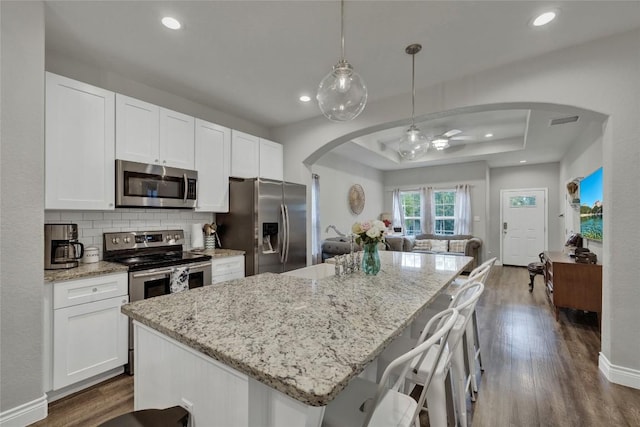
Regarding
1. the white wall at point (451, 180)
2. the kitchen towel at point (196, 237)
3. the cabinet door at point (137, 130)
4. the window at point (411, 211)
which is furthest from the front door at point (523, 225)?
the cabinet door at point (137, 130)

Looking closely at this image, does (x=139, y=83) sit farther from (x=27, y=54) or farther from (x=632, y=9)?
(x=632, y=9)

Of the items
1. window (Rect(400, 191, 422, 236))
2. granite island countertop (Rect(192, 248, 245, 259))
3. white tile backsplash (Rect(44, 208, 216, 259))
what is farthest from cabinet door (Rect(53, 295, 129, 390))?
window (Rect(400, 191, 422, 236))

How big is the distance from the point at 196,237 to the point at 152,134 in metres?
1.24

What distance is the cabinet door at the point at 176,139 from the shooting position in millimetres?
2826

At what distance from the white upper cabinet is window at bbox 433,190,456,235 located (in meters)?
6.61

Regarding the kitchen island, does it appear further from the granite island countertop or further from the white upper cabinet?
the white upper cabinet

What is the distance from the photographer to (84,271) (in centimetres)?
211

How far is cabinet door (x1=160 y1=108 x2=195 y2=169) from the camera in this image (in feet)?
A: 9.27

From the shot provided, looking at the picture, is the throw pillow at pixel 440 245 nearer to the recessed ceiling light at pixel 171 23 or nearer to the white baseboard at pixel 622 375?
the white baseboard at pixel 622 375

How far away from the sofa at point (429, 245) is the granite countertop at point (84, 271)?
3.83m

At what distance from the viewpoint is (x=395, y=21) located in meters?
2.05

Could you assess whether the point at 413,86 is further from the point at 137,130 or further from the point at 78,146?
the point at 78,146

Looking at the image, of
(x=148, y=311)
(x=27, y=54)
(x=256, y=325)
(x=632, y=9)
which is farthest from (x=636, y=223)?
(x=27, y=54)

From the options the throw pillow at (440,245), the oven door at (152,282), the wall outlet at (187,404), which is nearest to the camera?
the wall outlet at (187,404)
